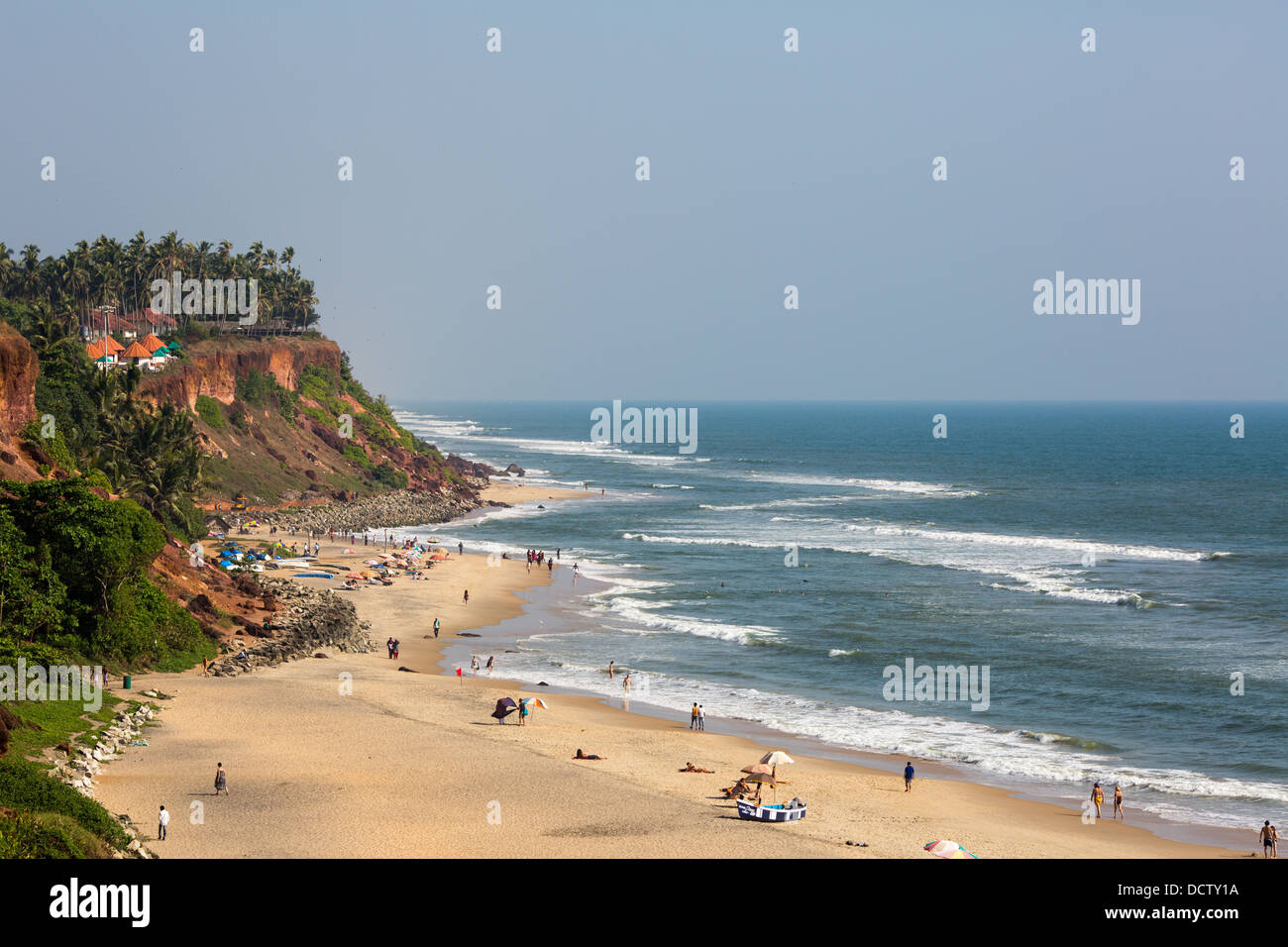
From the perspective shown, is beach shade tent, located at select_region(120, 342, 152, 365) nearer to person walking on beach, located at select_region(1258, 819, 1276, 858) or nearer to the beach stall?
the beach stall

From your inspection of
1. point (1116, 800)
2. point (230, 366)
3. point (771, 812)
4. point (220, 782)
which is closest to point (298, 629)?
A: point (220, 782)

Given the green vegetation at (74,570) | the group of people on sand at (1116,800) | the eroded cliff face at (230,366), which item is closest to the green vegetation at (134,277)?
the eroded cliff face at (230,366)

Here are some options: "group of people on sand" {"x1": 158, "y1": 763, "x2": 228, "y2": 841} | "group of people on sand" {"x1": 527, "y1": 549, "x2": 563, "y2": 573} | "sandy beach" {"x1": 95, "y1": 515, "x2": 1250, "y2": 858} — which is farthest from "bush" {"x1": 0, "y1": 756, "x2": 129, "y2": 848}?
"group of people on sand" {"x1": 527, "y1": 549, "x2": 563, "y2": 573}

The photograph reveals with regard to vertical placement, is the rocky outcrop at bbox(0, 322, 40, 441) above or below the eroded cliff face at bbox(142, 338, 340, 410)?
below

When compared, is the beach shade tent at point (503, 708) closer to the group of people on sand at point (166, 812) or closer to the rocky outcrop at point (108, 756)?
the group of people on sand at point (166, 812)
